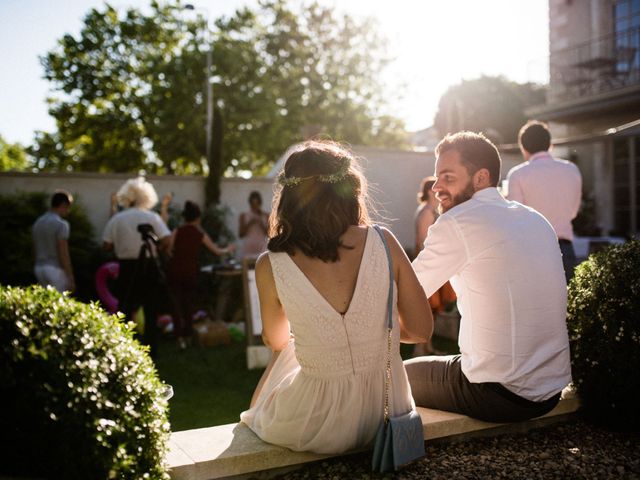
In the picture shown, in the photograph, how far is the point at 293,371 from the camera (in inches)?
118

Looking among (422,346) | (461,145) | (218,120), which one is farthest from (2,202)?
(461,145)

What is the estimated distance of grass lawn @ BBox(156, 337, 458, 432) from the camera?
528 centimetres

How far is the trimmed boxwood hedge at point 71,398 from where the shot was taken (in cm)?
215

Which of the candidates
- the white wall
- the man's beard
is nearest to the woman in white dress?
the man's beard

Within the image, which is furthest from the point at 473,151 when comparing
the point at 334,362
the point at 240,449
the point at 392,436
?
the point at 240,449

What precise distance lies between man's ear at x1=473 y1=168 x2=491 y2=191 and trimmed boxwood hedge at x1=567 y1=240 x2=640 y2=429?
0.84 meters

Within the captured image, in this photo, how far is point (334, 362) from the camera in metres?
2.80

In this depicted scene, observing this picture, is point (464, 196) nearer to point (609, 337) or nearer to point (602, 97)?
point (609, 337)

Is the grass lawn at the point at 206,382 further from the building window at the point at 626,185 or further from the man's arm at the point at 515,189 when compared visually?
the building window at the point at 626,185

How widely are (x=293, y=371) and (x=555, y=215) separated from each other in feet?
11.2

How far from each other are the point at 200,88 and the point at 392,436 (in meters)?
29.6

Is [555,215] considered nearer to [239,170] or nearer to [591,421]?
[591,421]

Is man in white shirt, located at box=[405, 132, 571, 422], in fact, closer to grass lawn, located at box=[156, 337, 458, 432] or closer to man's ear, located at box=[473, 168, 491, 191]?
man's ear, located at box=[473, 168, 491, 191]

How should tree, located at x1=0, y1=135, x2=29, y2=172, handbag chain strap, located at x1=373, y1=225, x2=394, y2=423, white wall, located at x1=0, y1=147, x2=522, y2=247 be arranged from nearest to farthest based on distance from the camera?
handbag chain strap, located at x1=373, y1=225, x2=394, y2=423, white wall, located at x1=0, y1=147, x2=522, y2=247, tree, located at x1=0, y1=135, x2=29, y2=172
